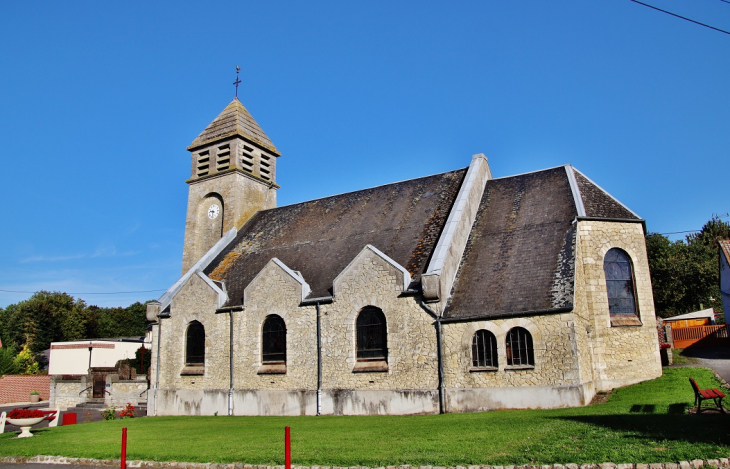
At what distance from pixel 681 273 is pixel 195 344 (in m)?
42.8

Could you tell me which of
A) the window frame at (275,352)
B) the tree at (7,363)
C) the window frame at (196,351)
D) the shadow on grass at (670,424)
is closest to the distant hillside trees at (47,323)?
the tree at (7,363)

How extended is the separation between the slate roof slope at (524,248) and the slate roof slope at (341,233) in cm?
175

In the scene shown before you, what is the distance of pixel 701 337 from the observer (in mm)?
33781

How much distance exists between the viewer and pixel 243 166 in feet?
105

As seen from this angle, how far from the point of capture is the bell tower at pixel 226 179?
3131 centimetres

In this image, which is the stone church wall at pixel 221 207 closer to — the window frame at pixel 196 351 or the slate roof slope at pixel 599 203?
Answer: the window frame at pixel 196 351

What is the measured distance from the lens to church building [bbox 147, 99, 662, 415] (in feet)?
57.4

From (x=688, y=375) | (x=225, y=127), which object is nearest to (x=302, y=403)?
(x=688, y=375)

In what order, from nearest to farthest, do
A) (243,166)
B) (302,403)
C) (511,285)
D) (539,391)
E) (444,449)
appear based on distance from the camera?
1. (444,449)
2. (539,391)
3. (511,285)
4. (302,403)
5. (243,166)

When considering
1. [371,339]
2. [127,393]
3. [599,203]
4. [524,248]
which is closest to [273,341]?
[371,339]

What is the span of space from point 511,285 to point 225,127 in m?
21.2

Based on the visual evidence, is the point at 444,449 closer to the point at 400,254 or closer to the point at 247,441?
the point at 247,441

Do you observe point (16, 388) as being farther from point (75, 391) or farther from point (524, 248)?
point (524, 248)

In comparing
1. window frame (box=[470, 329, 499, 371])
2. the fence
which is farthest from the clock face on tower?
the fence
